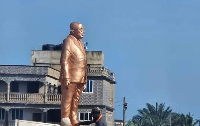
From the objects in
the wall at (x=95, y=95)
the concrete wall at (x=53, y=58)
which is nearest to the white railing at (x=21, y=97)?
the wall at (x=95, y=95)

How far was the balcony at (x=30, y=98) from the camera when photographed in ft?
255

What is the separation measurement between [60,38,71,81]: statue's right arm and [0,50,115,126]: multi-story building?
160 feet

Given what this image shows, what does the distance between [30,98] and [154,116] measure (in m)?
45.4

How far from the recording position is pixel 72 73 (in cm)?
2891

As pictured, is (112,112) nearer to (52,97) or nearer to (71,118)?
(52,97)

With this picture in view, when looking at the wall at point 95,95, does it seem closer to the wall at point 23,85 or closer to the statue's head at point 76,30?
the wall at point 23,85

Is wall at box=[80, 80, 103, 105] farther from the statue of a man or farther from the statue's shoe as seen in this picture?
the statue's shoe

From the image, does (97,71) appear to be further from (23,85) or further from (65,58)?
(65,58)

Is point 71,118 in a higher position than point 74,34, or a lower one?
lower

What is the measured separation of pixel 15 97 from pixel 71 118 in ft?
162

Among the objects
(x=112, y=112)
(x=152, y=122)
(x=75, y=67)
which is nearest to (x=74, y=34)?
(x=75, y=67)

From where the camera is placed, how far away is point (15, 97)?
77.8 m

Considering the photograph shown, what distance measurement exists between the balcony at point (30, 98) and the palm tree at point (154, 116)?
129 ft

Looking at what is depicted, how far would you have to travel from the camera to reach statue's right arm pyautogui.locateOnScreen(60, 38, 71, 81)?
93.3 feet
